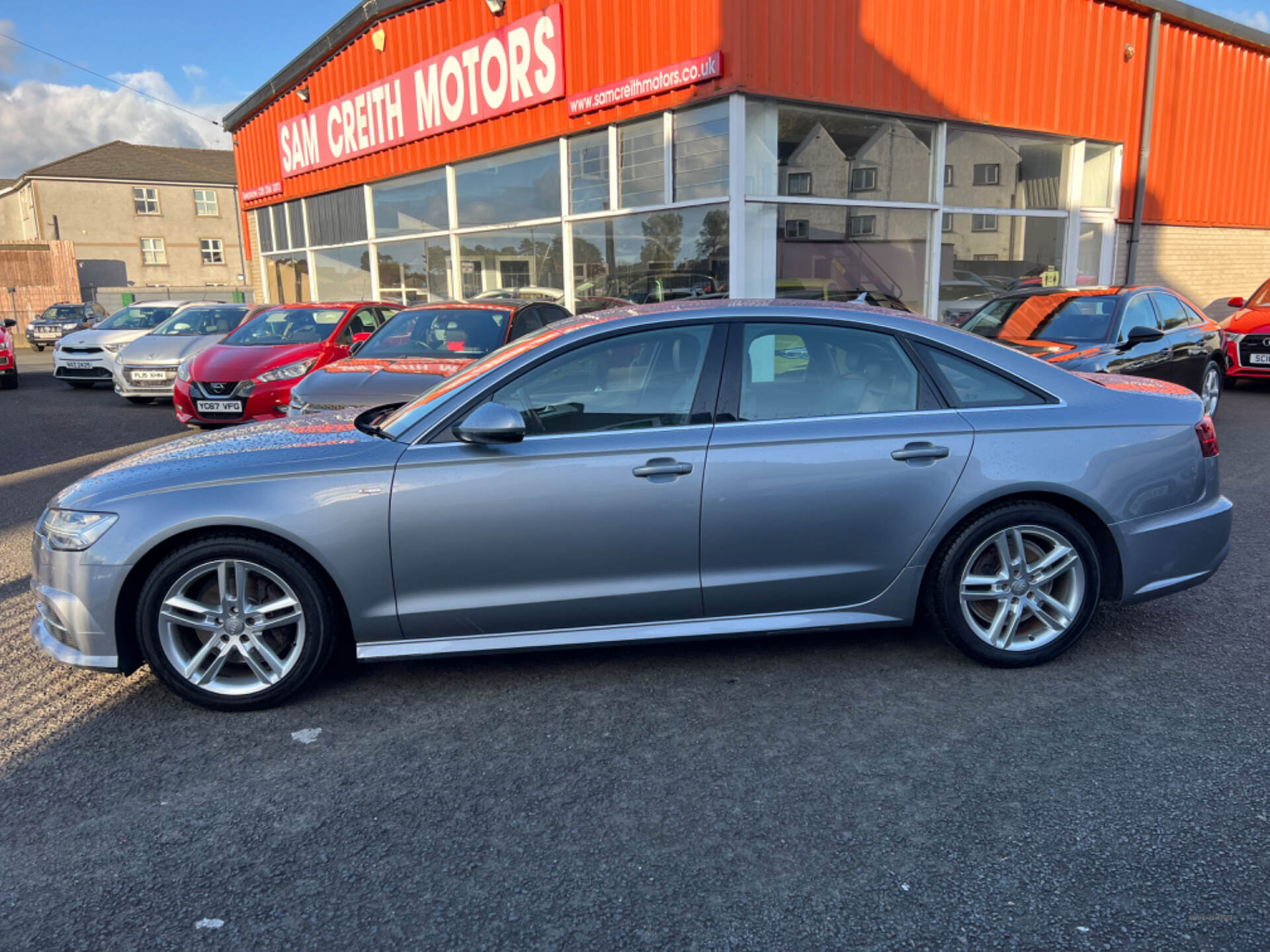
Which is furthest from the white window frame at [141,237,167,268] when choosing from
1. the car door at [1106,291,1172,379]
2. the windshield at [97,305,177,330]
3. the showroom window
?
the car door at [1106,291,1172,379]

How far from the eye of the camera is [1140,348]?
8.18m

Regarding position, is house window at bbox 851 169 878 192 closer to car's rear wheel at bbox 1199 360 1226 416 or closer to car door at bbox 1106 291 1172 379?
car door at bbox 1106 291 1172 379

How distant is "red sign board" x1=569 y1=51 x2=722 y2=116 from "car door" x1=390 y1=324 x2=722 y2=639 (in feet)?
25.9

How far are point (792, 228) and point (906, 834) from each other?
31.6 feet

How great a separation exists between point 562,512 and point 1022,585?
6.57 ft

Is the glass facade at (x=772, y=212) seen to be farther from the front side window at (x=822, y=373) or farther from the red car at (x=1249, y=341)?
the front side window at (x=822, y=373)

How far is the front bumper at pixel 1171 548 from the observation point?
387cm

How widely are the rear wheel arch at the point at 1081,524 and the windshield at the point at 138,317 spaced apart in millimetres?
16697

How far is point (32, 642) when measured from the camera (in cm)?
441

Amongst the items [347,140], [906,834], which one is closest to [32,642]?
[906,834]

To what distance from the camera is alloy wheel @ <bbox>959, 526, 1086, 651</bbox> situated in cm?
385

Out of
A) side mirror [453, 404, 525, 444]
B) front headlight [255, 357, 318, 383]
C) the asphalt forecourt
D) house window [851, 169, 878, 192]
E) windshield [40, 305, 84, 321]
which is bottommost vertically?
the asphalt forecourt

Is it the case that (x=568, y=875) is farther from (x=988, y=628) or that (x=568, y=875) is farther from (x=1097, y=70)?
(x=1097, y=70)

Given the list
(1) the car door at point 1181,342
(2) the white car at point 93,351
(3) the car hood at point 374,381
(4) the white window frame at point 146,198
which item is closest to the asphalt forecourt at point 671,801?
(3) the car hood at point 374,381
